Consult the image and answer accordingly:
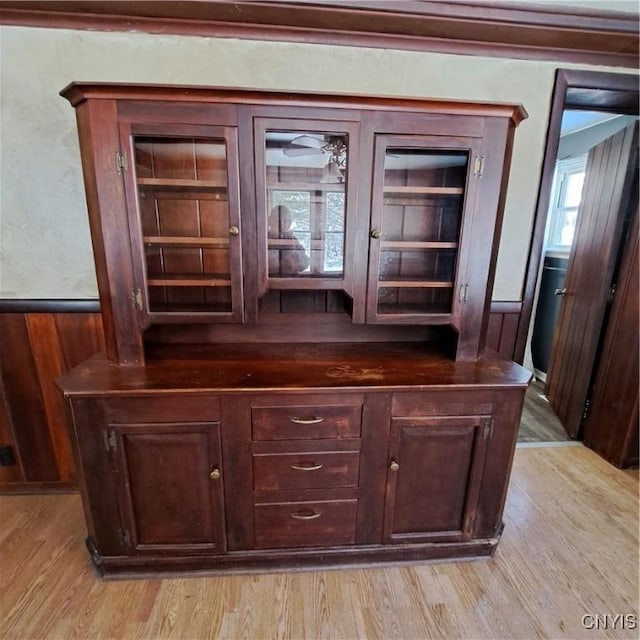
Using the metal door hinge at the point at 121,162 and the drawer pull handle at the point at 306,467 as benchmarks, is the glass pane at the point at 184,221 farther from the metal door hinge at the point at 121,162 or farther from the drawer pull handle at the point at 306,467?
the drawer pull handle at the point at 306,467

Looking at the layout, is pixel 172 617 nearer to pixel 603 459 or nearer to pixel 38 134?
pixel 38 134

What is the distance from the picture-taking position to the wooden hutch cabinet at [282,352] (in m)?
1.29

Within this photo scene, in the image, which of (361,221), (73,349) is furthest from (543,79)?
(73,349)

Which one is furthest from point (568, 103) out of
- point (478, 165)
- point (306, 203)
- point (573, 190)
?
point (573, 190)

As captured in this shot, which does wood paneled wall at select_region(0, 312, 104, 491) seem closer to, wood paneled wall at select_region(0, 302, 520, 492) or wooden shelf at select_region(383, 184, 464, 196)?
wood paneled wall at select_region(0, 302, 520, 492)

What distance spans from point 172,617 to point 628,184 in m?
3.11

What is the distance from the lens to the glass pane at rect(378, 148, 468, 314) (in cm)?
143

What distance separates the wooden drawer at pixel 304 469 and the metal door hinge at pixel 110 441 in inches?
20.4

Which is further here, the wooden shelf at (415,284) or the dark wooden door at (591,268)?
the dark wooden door at (591,268)

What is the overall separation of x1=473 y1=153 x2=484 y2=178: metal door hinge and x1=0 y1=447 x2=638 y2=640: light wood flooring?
5.46 feet

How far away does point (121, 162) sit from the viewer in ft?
4.13

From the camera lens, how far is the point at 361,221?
4.56ft

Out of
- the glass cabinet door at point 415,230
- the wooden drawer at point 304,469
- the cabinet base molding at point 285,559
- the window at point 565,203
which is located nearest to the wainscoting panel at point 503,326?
the glass cabinet door at point 415,230

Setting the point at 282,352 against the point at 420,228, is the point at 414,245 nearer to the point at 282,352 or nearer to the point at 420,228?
the point at 420,228
